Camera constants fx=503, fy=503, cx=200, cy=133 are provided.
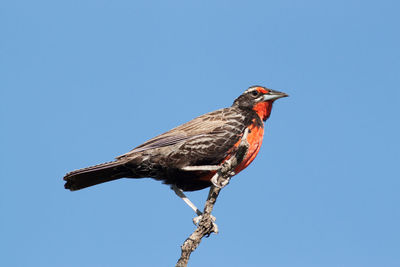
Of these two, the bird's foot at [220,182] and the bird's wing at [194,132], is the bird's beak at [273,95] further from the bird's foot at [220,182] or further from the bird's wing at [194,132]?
the bird's foot at [220,182]

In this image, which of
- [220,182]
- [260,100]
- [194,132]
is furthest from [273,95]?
[220,182]

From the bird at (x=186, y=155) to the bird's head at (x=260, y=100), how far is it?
465 millimetres

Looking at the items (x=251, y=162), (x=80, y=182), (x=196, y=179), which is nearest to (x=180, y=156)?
(x=196, y=179)

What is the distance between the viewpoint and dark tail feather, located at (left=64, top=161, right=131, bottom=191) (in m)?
8.45

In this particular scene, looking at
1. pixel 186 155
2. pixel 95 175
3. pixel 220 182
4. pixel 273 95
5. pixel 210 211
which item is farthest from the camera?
pixel 273 95

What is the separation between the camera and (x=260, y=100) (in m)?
9.51

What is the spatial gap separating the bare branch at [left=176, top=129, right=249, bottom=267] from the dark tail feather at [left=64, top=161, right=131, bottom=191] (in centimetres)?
207

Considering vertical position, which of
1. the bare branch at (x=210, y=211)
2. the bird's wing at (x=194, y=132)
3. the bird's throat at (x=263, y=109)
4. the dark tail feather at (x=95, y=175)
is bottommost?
the bare branch at (x=210, y=211)

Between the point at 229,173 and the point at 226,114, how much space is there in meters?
1.87

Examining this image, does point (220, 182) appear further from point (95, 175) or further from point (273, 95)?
point (273, 95)

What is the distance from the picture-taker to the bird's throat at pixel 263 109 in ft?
30.9

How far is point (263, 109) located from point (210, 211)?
3038mm

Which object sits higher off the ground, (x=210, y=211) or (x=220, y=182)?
(x=220, y=182)

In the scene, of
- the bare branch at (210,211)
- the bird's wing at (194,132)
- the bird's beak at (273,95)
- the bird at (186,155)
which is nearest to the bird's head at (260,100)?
the bird's beak at (273,95)
